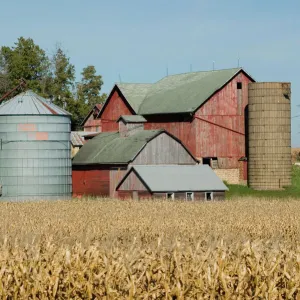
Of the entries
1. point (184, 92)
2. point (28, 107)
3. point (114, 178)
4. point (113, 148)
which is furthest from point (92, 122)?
point (28, 107)

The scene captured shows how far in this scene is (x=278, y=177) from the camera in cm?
6181

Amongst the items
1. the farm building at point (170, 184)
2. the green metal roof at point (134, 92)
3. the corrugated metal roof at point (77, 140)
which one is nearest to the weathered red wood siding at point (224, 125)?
the green metal roof at point (134, 92)

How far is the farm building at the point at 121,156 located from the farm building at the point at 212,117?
4.25 m

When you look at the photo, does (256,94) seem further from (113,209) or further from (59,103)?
(59,103)

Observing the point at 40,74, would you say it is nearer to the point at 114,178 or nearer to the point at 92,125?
the point at 92,125

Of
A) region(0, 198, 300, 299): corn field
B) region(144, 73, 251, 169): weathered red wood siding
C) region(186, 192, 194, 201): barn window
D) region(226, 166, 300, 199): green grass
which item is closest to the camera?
region(0, 198, 300, 299): corn field

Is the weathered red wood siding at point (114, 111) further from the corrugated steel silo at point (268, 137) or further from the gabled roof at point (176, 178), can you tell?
the gabled roof at point (176, 178)

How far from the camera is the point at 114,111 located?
67.8 m

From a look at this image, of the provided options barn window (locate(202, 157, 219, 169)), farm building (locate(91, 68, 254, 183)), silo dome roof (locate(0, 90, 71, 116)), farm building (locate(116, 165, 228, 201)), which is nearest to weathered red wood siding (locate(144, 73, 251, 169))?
farm building (locate(91, 68, 254, 183))

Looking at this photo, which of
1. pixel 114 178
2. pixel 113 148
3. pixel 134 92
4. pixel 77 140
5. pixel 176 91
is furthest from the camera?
pixel 77 140

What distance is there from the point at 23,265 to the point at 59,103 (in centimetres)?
8300

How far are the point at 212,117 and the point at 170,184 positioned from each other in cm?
1161

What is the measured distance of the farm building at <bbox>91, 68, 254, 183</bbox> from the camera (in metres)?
61.2

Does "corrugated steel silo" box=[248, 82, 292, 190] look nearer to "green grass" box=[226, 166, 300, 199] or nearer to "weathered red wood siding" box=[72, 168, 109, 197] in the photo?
"green grass" box=[226, 166, 300, 199]
